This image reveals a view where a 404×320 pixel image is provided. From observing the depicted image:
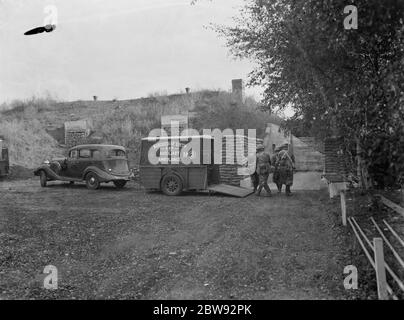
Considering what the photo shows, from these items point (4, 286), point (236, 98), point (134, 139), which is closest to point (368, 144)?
point (4, 286)

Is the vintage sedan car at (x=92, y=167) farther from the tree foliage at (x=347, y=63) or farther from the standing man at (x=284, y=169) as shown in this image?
the tree foliage at (x=347, y=63)

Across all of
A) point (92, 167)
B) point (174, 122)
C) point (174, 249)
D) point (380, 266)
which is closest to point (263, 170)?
point (92, 167)

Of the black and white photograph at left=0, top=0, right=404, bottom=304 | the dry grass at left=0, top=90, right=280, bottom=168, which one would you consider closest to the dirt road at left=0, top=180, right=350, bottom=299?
the black and white photograph at left=0, top=0, right=404, bottom=304

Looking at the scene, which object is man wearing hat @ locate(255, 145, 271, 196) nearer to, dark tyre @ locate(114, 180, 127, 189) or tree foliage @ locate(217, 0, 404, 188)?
tree foliage @ locate(217, 0, 404, 188)

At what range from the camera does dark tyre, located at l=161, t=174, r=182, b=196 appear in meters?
13.7

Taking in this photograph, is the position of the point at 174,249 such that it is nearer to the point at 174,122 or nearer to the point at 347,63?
the point at 347,63

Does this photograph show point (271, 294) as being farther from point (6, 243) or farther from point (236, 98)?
point (236, 98)

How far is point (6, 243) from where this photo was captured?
24.3ft

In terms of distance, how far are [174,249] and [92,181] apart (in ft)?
30.3

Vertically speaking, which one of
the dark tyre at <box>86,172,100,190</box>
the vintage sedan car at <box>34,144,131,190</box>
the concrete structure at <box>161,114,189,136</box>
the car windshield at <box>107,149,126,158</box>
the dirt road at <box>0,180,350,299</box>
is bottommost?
the dirt road at <box>0,180,350,299</box>

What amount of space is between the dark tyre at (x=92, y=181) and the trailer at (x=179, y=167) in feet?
7.13

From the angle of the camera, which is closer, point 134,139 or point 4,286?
point 4,286

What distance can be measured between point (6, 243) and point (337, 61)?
697 centimetres

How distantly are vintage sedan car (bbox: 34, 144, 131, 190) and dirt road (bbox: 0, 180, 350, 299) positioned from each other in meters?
3.43
